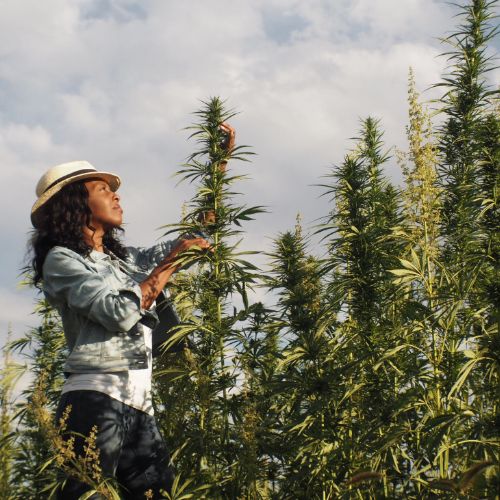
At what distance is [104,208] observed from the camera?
3844 millimetres

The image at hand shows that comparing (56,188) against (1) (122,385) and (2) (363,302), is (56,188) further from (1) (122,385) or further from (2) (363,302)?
(2) (363,302)

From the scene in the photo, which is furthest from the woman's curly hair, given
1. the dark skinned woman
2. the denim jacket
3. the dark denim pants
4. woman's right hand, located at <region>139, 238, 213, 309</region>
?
the dark denim pants

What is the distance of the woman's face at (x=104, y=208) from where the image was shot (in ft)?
12.6

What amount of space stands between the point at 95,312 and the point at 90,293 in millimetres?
92

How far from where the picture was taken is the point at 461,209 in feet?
17.1

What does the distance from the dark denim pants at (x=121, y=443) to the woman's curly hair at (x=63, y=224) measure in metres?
0.76

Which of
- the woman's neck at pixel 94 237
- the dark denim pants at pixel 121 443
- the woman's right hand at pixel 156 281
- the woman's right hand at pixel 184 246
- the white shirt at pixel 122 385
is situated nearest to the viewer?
the dark denim pants at pixel 121 443

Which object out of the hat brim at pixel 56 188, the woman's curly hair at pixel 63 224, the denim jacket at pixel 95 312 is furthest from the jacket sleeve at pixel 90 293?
the hat brim at pixel 56 188

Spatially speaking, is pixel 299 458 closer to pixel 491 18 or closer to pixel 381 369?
pixel 381 369

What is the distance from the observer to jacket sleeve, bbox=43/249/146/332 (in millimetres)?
3303

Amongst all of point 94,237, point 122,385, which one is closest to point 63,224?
point 94,237

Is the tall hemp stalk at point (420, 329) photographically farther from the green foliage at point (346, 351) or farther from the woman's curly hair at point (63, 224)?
the woman's curly hair at point (63, 224)

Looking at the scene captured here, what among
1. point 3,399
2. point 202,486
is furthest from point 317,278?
point 3,399

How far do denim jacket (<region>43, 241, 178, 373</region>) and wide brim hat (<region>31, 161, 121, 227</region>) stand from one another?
409mm
